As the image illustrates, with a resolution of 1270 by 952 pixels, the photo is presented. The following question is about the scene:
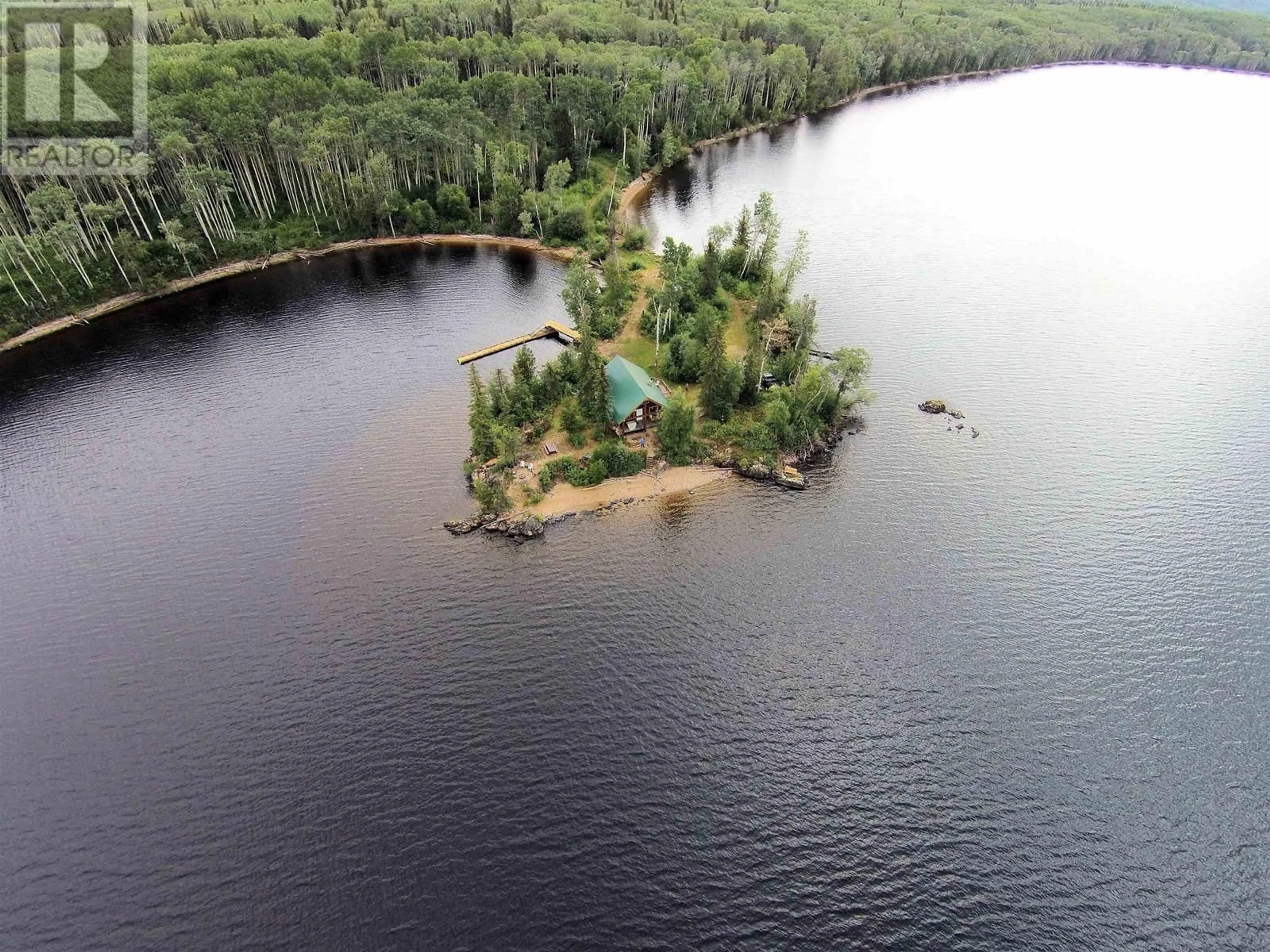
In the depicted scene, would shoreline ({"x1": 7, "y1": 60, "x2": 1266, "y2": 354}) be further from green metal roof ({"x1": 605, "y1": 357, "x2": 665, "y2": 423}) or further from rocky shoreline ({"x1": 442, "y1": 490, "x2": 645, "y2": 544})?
rocky shoreline ({"x1": 442, "y1": 490, "x2": 645, "y2": 544})

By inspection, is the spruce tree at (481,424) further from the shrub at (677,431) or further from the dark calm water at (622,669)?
the shrub at (677,431)

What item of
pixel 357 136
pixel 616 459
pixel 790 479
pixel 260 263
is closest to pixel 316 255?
pixel 260 263

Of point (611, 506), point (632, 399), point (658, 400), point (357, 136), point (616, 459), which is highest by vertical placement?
point (357, 136)

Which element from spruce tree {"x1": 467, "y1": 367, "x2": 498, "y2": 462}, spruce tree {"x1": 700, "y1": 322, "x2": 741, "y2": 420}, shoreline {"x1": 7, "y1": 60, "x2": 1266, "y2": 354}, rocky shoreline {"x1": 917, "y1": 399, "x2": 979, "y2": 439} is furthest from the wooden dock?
rocky shoreline {"x1": 917, "y1": 399, "x2": 979, "y2": 439}

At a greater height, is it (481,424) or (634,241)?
(634,241)

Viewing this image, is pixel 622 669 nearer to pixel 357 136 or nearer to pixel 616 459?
pixel 616 459

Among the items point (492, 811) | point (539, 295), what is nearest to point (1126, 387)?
point (539, 295)

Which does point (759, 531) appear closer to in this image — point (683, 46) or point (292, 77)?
point (292, 77)

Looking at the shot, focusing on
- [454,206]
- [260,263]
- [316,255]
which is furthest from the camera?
[454,206]
